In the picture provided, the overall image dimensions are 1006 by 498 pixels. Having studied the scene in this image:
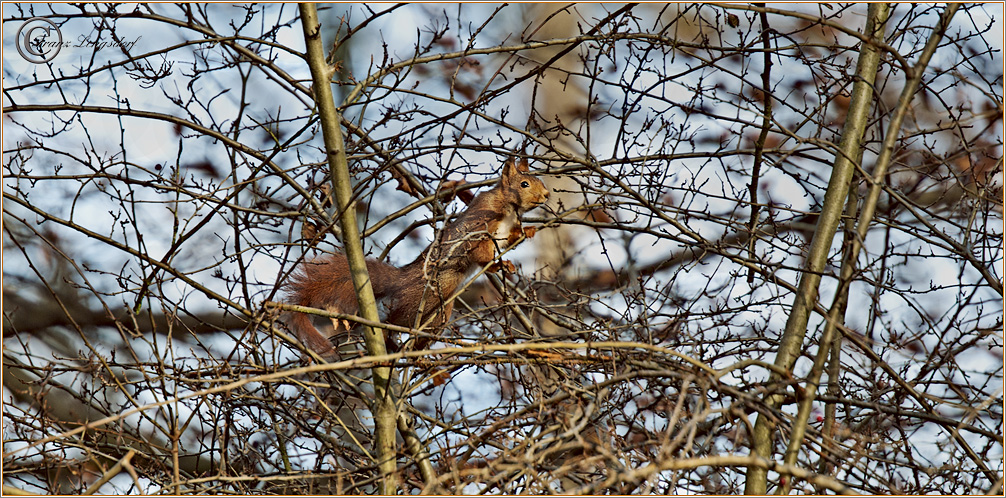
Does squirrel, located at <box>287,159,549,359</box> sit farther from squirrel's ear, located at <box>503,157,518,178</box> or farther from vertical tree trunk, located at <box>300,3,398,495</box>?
vertical tree trunk, located at <box>300,3,398,495</box>

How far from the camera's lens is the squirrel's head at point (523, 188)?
430 cm

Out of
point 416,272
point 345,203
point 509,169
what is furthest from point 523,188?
point 345,203

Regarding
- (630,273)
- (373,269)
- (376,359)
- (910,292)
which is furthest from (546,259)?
(376,359)

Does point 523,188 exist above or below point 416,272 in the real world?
above

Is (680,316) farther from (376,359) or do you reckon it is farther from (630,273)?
(630,273)

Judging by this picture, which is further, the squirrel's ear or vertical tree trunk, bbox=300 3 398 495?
the squirrel's ear

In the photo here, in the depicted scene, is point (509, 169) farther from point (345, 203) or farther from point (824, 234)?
point (824, 234)

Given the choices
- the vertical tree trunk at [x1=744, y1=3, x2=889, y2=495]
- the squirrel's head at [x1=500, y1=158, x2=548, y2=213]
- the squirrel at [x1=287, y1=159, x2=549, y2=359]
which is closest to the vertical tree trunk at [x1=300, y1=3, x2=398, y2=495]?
the vertical tree trunk at [x1=744, y1=3, x2=889, y2=495]

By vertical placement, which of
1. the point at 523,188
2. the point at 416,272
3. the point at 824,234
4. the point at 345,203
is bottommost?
the point at 824,234

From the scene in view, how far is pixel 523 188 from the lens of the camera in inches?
171

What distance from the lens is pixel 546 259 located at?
6.15 m

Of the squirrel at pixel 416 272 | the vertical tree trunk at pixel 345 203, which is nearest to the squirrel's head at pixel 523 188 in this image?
the squirrel at pixel 416 272

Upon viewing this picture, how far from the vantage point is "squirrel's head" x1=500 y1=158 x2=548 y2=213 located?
4.30 metres

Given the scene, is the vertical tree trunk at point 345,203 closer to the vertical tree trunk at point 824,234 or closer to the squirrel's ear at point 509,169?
the vertical tree trunk at point 824,234
